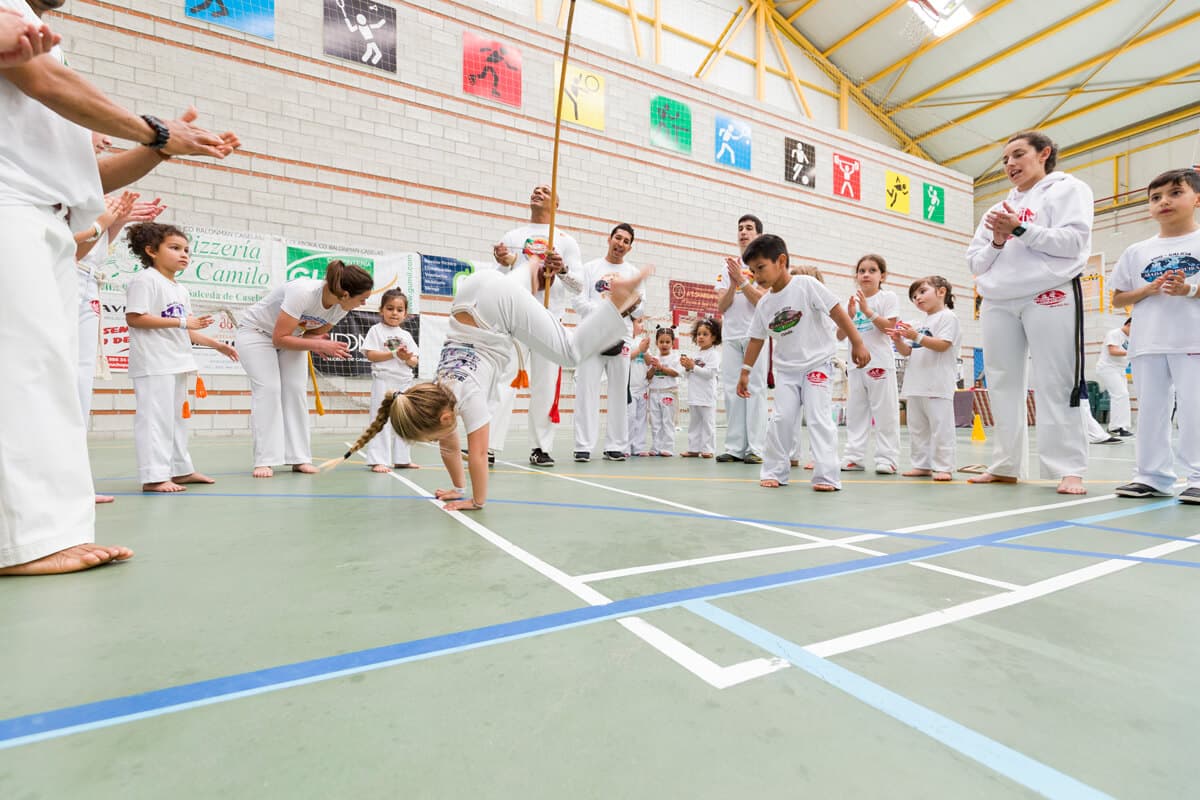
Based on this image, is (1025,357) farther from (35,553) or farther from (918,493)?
(35,553)

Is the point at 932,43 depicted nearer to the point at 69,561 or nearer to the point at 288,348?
the point at 288,348

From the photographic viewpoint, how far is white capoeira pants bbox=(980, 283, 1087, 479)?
2.90m

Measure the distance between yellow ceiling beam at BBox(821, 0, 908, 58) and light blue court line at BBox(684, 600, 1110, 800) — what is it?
1391 cm

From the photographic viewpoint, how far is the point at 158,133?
5.16 feet

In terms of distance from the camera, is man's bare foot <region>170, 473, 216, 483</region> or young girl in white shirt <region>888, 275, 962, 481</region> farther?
young girl in white shirt <region>888, 275, 962, 481</region>

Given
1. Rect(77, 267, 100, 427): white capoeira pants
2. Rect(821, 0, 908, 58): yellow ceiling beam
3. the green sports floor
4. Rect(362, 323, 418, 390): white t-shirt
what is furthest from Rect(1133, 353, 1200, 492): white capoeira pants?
Rect(821, 0, 908, 58): yellow ceiling beam

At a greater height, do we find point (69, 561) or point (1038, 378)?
point (1038, 378)

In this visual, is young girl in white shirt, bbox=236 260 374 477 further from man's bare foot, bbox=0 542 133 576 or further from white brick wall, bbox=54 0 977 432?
white brick wall, bbox=54 0 977 432

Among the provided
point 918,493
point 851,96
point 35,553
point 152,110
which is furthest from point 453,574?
point 851,96

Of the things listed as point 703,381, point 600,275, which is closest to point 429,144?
point 600,275

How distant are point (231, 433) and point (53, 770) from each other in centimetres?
697

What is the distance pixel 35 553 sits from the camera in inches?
54.9

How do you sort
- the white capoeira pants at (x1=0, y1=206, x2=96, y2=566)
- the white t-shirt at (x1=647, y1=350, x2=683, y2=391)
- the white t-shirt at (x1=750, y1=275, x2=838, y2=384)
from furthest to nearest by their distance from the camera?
the white t-shirt at (x1=647, y1=350, x2=683, y2=391) < the white t-shirt at (x1=750, y1=275, x2=838, y2=384) < the white capoeira pants at (x1=0, y1=206, x2=96, y2=566)

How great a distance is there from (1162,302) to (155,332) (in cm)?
502
